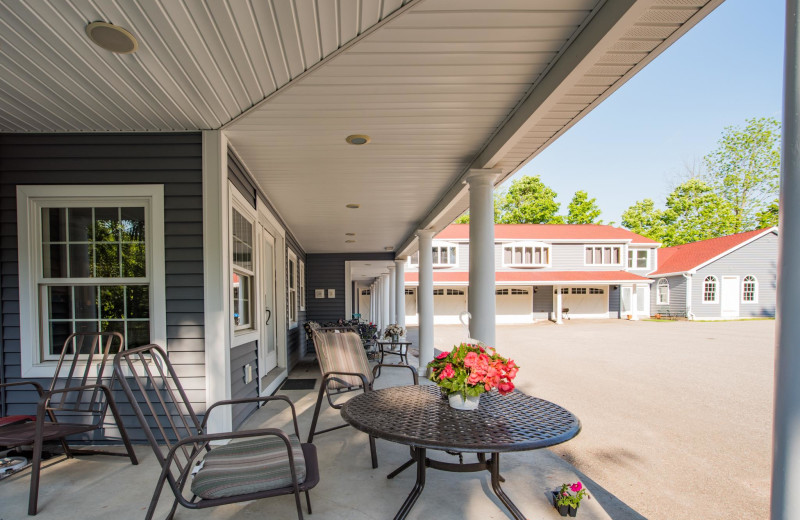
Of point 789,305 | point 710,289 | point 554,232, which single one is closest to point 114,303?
point 789,305

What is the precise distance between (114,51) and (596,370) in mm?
8427

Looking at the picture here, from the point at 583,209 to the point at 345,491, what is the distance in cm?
3461

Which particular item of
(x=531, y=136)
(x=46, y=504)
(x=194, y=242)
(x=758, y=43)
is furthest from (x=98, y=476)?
(x=758, y=43)

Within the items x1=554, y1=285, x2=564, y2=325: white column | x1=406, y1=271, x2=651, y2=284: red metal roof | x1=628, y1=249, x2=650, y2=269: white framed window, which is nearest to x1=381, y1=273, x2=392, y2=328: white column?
x1=406, y1=271, x2=651, y2=284: red metal roof

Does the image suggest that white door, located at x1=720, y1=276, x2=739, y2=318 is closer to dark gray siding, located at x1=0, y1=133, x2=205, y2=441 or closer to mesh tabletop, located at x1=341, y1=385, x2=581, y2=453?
mesh tabletop, located at x1=341, y1=385, x2=581, y2=453

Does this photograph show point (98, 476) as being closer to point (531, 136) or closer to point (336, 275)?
point (531, 136)

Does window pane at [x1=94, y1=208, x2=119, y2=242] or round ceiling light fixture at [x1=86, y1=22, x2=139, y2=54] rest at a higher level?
round ceiling light fixture at [x1=86, y1=22, x2=139, y2=54]

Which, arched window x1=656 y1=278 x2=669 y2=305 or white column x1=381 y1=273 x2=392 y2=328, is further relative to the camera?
arched window x1=656 y1=278 x2=669 y2=305

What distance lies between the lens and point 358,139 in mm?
3660

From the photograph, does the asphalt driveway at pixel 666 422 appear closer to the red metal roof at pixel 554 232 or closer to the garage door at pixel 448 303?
the garage door at pixel 448 303

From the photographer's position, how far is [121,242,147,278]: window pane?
3.45m

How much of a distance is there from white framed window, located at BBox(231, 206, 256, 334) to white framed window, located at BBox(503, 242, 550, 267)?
17.5 meters

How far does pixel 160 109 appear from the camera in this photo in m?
2.99

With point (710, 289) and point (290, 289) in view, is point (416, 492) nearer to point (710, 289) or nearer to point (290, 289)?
point (290, 289)
